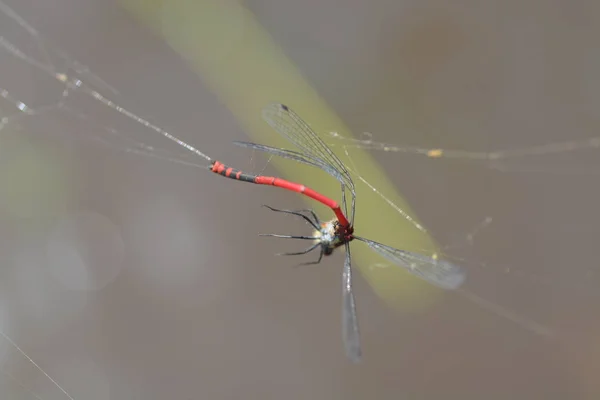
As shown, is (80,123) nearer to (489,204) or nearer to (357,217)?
(357,217)

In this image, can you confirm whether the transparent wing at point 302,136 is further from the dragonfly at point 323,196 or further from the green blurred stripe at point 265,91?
the green blurred stripe at point 265,91

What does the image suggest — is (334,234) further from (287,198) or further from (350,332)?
(287,198)

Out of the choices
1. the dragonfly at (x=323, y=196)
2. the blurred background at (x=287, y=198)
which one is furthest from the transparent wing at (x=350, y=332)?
the blurred background at (x=287, y=198)

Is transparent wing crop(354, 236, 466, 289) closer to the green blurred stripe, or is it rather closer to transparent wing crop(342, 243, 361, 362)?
transparent wing crop(342, 243, 361, 362)

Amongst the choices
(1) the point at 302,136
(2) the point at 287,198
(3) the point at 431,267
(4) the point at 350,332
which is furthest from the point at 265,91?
(4) the point at 350,332

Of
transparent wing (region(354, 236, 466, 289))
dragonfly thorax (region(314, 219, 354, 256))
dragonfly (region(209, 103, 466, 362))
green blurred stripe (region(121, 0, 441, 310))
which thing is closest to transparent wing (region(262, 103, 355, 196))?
dragonfly (region(209, 103, 466, 362))

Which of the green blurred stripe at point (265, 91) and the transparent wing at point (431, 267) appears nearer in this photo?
the transparent wing at point (431, 267)

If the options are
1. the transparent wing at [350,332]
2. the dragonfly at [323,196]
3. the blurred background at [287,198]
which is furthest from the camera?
the blurred background at [287,198]

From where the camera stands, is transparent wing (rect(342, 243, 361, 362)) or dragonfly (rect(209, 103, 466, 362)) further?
dragonfly (rect(209, 103, 466, 362))
